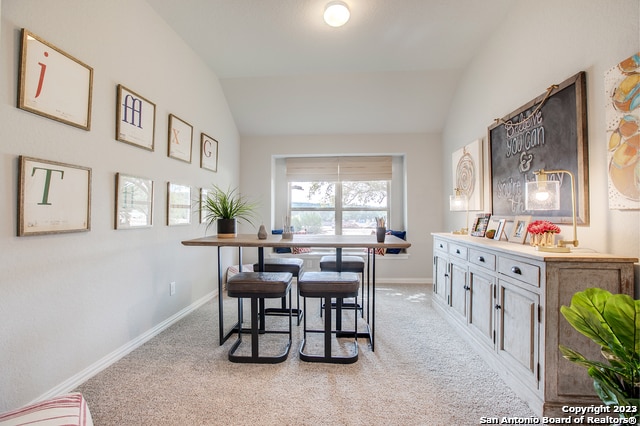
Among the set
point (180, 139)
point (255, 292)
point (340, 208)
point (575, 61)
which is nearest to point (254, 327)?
point (255, 292)

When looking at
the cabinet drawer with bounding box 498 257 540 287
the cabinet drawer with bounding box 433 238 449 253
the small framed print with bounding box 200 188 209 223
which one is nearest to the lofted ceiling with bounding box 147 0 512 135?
the small framed print with bounding box 200 188 209 223

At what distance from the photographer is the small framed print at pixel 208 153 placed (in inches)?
132

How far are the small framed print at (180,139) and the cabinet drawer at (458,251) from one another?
2.89 m

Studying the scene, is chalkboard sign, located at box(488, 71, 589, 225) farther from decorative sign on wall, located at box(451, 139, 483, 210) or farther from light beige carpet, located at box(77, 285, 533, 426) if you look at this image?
light beige carpet, located at box(77, 285, 533, 426)

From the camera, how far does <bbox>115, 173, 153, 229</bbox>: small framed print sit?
2119 mm

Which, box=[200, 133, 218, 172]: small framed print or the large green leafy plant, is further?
box=[200, 133, 218, 172]: small framed print

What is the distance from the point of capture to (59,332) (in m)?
1.67

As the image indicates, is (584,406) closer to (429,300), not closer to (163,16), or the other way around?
(429,300)

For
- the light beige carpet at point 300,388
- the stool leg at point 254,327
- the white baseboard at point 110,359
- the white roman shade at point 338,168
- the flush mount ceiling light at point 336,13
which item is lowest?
the light beige carpet at point 300,388

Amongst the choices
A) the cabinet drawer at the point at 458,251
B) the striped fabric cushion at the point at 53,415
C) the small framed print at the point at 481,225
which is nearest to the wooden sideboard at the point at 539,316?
the cabinet drawer at the point at 458,251

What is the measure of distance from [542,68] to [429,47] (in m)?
1.29

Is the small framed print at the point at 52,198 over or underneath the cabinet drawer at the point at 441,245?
over

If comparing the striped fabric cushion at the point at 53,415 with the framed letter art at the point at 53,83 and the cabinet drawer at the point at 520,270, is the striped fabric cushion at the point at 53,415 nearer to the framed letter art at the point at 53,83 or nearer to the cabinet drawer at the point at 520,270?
the framed letter art at the point at 53,83

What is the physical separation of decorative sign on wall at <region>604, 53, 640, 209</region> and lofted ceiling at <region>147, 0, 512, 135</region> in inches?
58.8
